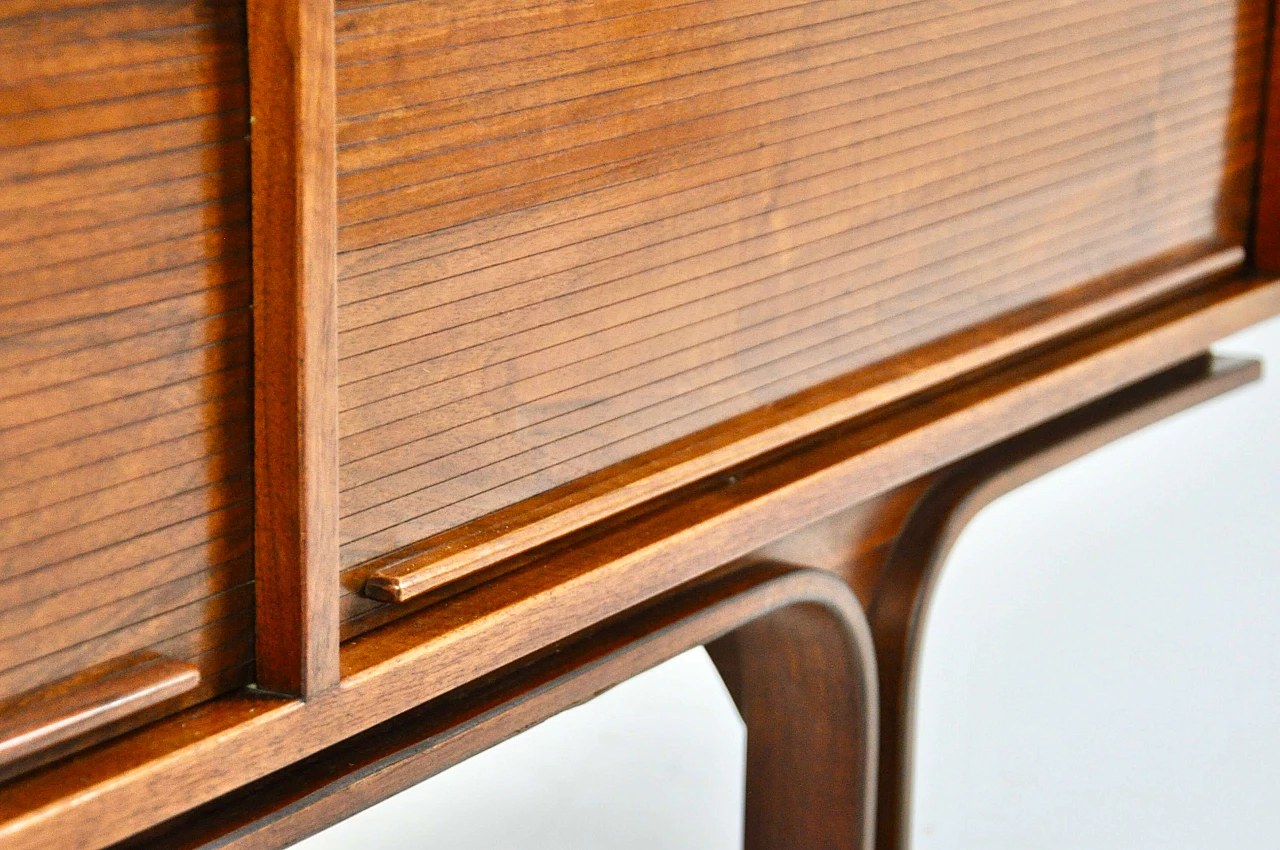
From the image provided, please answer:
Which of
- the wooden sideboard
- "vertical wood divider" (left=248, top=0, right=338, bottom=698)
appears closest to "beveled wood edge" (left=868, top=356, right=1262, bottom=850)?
the wooden sideboard

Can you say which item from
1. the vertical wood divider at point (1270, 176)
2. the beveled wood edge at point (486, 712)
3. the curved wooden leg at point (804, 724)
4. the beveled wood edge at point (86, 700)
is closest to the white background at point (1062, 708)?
the curved wooden leg at point (804, 724)

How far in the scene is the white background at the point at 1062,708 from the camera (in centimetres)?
130

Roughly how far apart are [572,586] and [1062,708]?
3.57 feet

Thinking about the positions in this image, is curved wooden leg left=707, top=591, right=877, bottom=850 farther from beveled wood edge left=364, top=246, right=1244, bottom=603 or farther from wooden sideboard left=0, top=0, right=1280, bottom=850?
beveled wood edge left=364, top=246, right=1244, bottom=603

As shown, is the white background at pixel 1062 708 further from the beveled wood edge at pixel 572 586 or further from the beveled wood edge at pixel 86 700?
the beveled wood edge at pixel 86 700

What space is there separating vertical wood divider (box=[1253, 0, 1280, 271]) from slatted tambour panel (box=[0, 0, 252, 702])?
81cm

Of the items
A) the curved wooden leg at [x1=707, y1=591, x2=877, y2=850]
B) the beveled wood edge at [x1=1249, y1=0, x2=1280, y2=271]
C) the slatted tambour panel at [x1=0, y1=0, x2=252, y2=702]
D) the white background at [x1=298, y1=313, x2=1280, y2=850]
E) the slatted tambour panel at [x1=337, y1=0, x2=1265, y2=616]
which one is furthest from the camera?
the white background at [x1=298, y1=313, x2=1280, y2=850]

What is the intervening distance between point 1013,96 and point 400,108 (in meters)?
0.42

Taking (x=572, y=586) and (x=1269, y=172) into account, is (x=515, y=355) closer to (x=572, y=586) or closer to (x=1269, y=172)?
(x=572, y=586)

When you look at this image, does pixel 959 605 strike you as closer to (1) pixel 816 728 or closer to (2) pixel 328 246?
(1) pixel 816 728

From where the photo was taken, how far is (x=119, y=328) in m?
0.45

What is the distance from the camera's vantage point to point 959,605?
164cm

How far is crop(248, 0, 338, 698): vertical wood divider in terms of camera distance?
1.52ft

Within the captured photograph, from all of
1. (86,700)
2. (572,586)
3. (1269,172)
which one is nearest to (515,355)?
(572,586)
